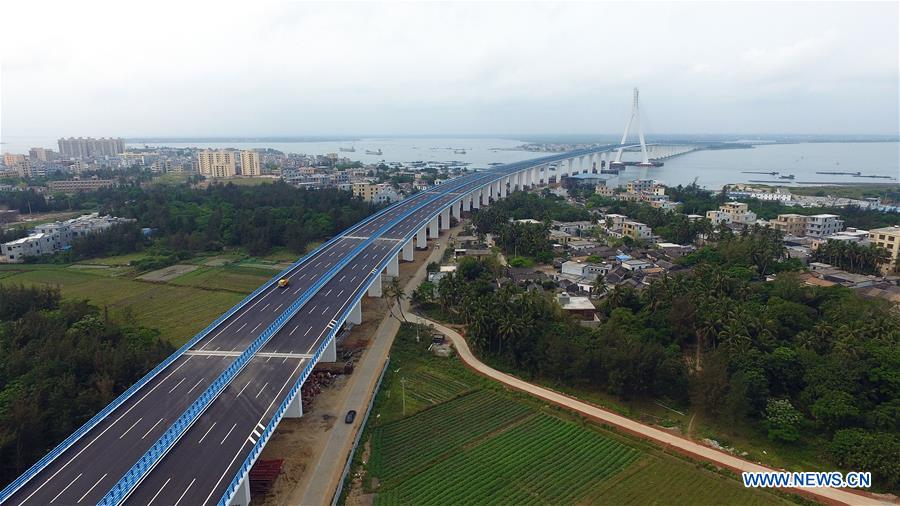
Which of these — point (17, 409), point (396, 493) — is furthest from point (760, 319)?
point (17, 409)

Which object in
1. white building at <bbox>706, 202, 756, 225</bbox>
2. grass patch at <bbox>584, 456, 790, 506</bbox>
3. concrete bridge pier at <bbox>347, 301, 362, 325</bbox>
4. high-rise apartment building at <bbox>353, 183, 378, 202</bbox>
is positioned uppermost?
high-rise apartment building at <bbox>353, 183, 378, 202</bbox>

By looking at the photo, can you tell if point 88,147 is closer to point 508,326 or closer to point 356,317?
point 356,317

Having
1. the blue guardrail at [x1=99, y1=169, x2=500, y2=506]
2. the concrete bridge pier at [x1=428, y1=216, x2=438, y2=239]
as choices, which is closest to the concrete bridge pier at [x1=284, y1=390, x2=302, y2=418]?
the blue guardrail at [x1=99, y1=169, x2=500, y2=506]

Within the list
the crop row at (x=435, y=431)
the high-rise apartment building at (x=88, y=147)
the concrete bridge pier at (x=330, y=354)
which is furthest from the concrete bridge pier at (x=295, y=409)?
the high-rise apartment building at (x=88, y=147)

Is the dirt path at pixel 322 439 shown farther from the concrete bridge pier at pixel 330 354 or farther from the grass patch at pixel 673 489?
the grass patch at pixel 673 489

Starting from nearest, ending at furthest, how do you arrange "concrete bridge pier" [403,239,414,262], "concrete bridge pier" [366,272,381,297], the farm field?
the farm field
"concrete bridge pier" [366,272,381,297]
"concrete bridge pier" [403,239,414,262]

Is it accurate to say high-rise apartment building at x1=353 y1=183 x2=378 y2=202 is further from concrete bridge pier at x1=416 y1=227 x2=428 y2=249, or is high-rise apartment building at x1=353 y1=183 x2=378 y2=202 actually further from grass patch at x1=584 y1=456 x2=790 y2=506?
grass patch at x1=584 y1=456 x2=790 y2=506

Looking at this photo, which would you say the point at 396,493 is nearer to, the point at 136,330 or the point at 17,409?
the point at 17,409

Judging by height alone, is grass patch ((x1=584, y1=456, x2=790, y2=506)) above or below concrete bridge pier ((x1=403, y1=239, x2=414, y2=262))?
below
